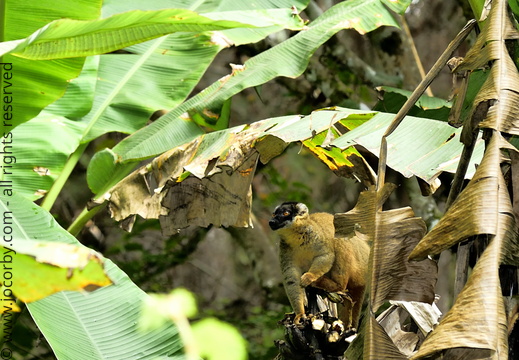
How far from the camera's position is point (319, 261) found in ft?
6.90

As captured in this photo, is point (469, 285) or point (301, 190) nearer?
point (469, 285)

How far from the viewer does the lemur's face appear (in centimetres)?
223

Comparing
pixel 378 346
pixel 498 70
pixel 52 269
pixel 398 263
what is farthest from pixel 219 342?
pixel 498 70

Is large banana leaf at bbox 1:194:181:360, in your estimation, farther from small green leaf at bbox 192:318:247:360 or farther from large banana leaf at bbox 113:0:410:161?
small green leaf at bbox 192:318:247:360

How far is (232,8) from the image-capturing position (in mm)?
2910

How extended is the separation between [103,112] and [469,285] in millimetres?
2132

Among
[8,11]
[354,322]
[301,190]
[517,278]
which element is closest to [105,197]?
[8,11]

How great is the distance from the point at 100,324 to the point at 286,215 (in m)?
0.82

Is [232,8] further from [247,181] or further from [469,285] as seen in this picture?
[469,285]

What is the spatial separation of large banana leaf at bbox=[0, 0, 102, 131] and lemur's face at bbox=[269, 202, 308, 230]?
0.83 m

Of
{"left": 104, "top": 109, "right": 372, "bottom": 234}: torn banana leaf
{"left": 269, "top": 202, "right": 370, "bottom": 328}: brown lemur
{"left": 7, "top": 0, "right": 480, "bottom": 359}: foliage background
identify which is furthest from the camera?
{"left": 7, "top": 0, "right": 480, "bottom": 359}: foliage background

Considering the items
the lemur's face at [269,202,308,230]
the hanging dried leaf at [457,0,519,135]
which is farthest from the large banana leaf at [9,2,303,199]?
the hanging dried leaf at [457,0,519,135]

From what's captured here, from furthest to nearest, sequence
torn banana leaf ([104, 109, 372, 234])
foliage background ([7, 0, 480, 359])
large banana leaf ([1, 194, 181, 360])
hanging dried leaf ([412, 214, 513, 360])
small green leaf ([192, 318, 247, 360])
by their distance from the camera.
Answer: foliage background ([7, 0, 480, 359]) → torn banana leaf ([104, 109, 372, 234]) → large banana leaf ([1, 194, 181, 360]) → hanging dried leaf ([412, 214, 513, 360]) → small green leaf ([192, 318, 247, 360])

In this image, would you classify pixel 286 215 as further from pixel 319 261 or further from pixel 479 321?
pixel 479 321
